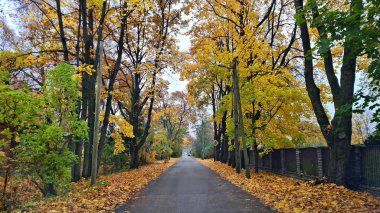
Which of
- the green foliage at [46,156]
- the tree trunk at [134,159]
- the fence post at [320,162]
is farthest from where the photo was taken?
the tree trunk at [134,159]

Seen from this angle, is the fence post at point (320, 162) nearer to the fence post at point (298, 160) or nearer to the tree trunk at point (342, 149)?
the fence post at point (298, 160)

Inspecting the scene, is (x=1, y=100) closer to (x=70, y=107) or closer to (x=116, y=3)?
(x=70, y=107)

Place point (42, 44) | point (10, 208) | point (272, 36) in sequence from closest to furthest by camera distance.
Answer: point (10, 208)
point (42, 44)
point (272, 36)

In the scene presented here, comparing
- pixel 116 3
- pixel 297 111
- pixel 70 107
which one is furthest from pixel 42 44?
pixel 297 111

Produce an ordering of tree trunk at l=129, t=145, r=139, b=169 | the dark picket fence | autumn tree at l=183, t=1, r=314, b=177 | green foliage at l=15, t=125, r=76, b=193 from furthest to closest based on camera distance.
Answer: tree trunk at l=129, t=145, r=139, b=169 → autumn tree at l=183, t=1, r=314, b=177 → the dark picket fence → green foliage at l=15, t=125, r=76, b=193

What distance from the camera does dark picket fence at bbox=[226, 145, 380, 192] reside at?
12.8m

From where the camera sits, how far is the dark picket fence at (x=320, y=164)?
12.8 m

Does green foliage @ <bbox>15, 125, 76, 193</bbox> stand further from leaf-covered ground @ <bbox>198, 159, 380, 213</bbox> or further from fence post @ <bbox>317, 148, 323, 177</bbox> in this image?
fence post @ <bbox>317, 148, 323, 177</bbox>

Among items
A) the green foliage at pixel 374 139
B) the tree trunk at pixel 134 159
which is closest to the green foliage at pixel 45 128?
the green foliage at pixel 374 139

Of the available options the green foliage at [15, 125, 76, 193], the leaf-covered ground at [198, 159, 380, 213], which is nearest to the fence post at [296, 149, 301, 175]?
Answer: the leaf-covered ground at [198, 159, 380, 213]

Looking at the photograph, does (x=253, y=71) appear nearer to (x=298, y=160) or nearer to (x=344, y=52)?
(x=298, y=160)

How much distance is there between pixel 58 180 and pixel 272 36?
58.7ft

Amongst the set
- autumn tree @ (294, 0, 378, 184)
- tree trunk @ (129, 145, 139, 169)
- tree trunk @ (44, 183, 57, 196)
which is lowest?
tree trunk @ (44, 183, 57, 196)

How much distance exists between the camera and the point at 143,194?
1307 centimetres
